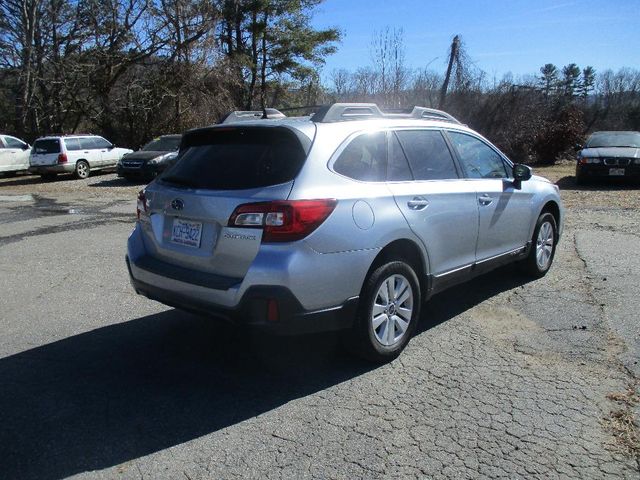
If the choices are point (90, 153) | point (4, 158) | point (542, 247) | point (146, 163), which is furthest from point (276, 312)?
point (4, 158)

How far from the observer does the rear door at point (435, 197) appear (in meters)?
4.21

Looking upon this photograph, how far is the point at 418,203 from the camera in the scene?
421 centimetres

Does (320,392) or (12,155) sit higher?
(12,155)

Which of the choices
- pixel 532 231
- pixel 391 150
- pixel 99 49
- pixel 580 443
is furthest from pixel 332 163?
pixel 99 49

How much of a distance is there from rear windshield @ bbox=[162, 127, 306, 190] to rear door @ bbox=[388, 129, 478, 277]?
88cm

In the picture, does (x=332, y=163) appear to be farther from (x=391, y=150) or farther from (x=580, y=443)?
(x=580, y=443)

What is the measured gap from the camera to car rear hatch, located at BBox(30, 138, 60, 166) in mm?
19625

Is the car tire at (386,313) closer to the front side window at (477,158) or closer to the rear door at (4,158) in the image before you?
the front side window at (477,158)

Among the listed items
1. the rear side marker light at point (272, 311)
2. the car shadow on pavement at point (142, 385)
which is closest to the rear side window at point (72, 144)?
the car shadow on pavement at point (142, 385)

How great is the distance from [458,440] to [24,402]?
106 inches

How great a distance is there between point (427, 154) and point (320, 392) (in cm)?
219

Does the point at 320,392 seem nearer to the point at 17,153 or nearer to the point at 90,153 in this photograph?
the point at 90,153

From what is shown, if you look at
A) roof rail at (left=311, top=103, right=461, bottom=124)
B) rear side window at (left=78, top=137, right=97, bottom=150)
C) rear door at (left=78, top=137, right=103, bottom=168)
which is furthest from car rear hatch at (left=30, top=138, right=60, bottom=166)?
roof rail at (left=311, top=103, right=461, bottom=124)

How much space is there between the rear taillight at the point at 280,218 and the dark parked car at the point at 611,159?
13.6m
